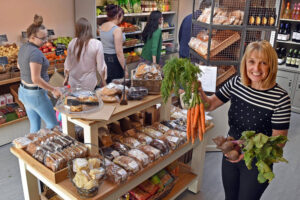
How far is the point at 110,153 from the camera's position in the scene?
2.24 metres

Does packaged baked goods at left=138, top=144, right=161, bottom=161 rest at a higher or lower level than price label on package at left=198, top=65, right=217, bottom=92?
lower

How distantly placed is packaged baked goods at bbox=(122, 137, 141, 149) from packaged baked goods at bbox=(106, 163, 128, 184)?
0.35 meters

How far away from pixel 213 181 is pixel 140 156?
59.6 inches

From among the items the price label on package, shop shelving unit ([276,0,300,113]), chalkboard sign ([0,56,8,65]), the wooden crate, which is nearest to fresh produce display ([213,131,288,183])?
the wooden crate

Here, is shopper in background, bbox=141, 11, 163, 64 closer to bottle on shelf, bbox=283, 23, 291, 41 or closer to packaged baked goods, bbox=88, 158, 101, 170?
bottle on shelf, bbox=283, 23, 291, 41

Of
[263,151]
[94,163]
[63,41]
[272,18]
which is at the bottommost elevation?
[94,163]

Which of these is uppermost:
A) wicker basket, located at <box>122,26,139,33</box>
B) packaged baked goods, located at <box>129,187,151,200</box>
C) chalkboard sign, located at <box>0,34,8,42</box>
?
wicker basket, located at <box>122,26,139,33</box>

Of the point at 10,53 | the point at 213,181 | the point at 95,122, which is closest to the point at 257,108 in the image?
the point at 95,122

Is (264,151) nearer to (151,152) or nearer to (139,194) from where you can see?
(151,152)

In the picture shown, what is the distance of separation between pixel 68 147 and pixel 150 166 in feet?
2.05

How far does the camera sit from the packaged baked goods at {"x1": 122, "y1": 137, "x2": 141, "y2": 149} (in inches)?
94.1

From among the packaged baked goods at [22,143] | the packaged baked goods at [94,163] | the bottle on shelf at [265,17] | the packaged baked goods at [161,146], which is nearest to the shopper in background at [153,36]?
the bottle on shelf at [265,17]

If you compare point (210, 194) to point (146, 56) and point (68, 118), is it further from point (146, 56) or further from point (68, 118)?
point (146, 56)

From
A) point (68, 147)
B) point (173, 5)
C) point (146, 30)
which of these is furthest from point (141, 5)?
point (68, 147)
